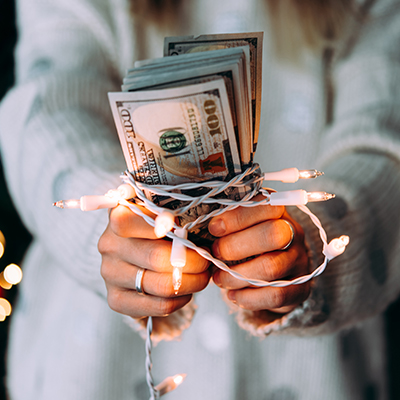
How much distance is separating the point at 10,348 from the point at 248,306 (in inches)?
33.6

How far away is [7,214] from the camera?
1039mm

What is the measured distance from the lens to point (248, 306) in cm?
41

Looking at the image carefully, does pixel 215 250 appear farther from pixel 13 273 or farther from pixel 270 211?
pixel 13 273

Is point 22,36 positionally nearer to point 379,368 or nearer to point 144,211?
point 144,211

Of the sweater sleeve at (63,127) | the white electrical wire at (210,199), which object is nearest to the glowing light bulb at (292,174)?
the white electrical wire at (210,199)

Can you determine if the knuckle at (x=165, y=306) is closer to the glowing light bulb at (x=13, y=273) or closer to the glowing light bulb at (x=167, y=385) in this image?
the glowing light bulb at (x=167, y=385)

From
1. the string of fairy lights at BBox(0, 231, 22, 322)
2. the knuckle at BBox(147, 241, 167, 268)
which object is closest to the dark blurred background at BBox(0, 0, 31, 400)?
the string of fairy lights at BBox(0, 231, 22, 322)

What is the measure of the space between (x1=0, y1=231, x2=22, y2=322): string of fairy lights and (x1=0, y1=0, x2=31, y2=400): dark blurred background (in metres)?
0.02

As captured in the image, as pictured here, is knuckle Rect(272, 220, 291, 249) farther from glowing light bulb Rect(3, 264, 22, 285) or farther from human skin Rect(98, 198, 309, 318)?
glowing light bulb Rect(3, 264, 22, 285)

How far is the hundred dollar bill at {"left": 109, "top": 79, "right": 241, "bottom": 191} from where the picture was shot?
11.4 inches

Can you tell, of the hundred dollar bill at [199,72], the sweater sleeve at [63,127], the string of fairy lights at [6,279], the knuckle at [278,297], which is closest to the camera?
the hundred dollar bill at [199,72]

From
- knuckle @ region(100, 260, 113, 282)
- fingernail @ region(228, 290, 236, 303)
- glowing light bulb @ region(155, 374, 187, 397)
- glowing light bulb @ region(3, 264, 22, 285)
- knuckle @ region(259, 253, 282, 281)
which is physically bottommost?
glowing light bulb @ region(3, 264, 22, 285)

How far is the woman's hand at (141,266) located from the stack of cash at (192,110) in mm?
69

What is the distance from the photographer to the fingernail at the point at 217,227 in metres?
0.37
